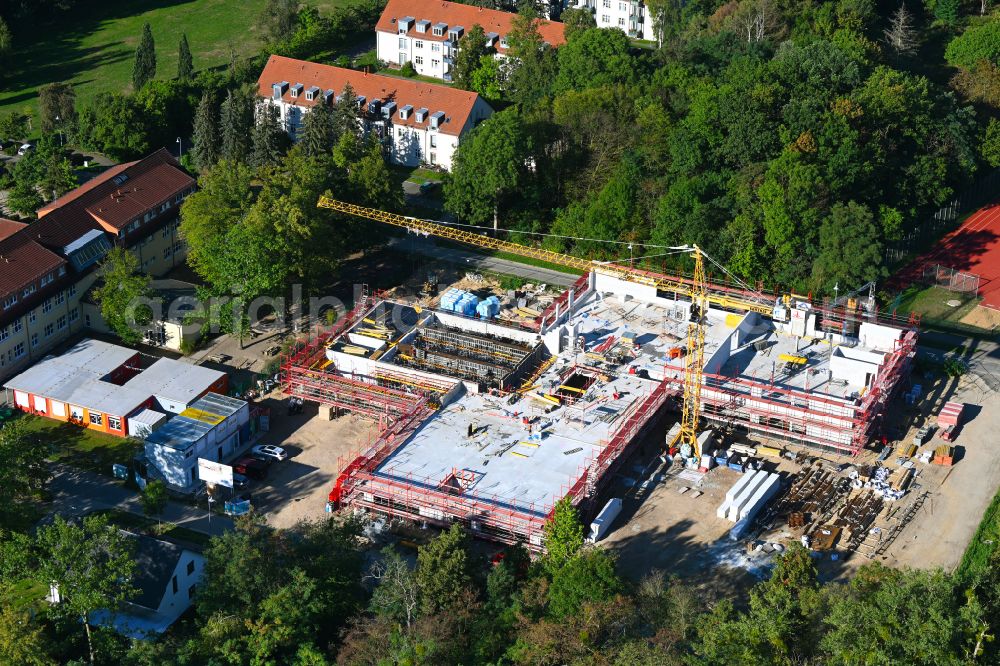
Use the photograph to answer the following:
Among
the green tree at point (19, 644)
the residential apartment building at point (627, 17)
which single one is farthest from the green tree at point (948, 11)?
the green tree at point (19, 644)

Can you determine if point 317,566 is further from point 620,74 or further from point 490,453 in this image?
point 620,74

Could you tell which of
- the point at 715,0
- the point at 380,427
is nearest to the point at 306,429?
the point at 380,427

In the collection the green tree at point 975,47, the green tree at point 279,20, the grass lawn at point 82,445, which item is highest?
the green tree at point 975,47

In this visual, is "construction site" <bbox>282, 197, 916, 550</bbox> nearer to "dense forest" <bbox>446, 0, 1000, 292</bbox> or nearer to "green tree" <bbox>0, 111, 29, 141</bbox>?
"dense forest" <bbox>446, 0, 1000, 292</bbox>

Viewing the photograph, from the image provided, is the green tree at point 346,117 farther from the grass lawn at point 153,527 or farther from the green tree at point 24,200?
the grass lawn at point 153,527

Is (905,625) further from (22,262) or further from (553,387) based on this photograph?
(22,262)

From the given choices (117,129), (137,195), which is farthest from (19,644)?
(117,129)
